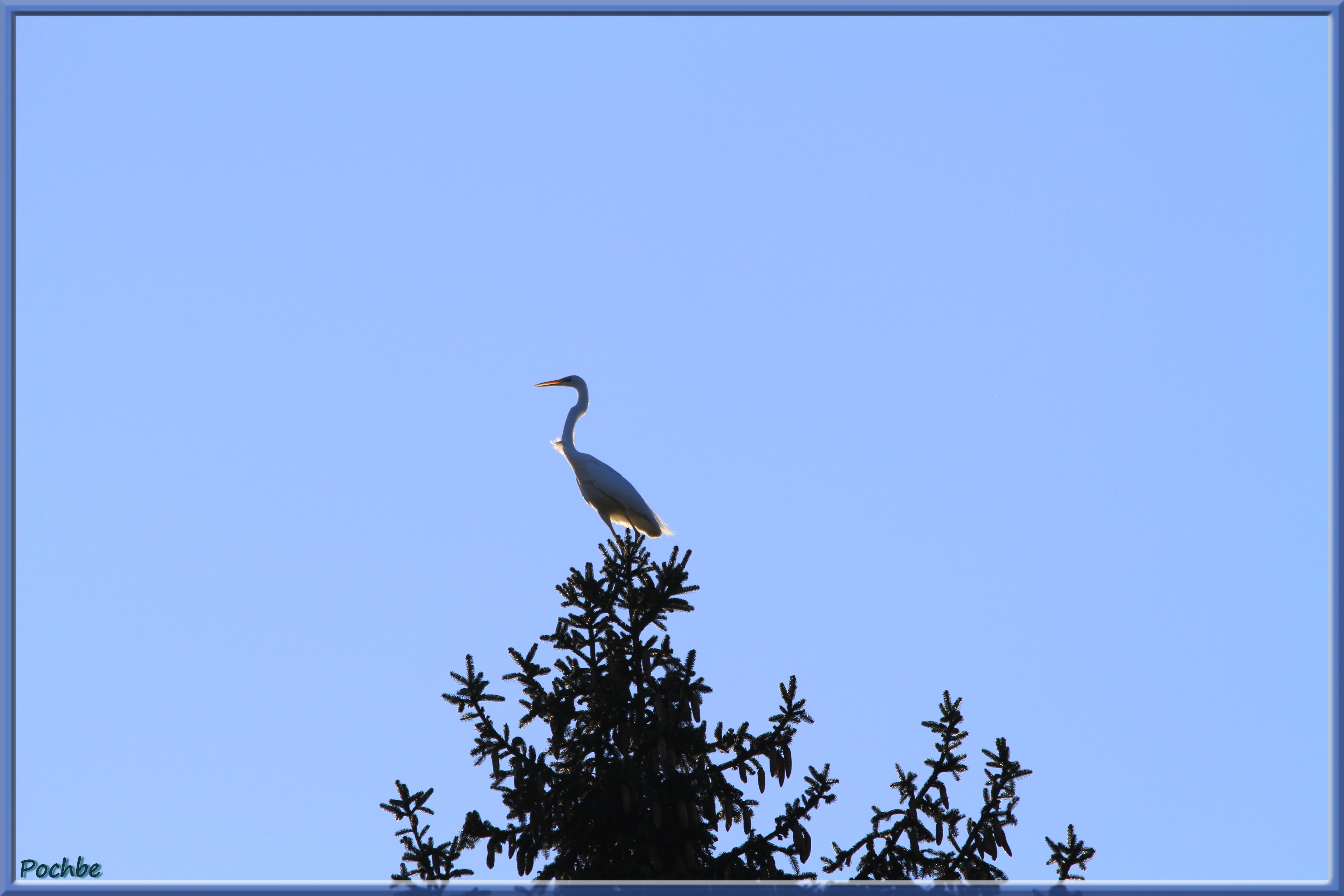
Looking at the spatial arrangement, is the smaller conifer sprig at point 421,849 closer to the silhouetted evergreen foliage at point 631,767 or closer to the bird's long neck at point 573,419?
the silhouetted evergreen foliage at point 631,767

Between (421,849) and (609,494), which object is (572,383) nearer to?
(609,494)

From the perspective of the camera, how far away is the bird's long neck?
1283 cm

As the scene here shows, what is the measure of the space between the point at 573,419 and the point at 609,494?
1.19 m

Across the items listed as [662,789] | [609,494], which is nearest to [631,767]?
[662,789]

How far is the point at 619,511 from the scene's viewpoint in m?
12.6

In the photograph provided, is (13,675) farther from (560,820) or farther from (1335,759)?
(1335,759)

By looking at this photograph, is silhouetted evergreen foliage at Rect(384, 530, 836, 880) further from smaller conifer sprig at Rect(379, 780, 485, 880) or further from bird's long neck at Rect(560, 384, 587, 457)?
bird's long neck at Rect(560, 384, 587, 457)

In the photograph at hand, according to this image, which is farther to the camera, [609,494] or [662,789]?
[609,494]

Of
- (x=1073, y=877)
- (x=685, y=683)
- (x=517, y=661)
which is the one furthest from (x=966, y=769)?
(x=517, y=661)

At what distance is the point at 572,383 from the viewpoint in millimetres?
13578

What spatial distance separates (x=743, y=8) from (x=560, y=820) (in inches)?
219

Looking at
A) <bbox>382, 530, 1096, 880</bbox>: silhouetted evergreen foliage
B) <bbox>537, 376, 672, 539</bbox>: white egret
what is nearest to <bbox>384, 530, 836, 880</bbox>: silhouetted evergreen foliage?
<bbox>382, 530, 1096, 880</bbox>: silhouetted evergreen foliage

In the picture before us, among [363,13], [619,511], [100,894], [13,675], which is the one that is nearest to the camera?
[100,894]

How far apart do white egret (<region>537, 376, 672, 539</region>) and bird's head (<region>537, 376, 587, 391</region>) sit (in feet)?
1.84
